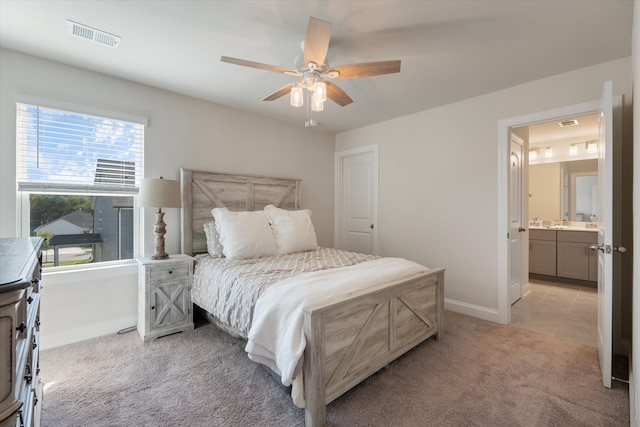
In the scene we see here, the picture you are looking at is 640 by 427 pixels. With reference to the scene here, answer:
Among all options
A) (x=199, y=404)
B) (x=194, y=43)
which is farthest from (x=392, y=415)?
(x=194, y=43)

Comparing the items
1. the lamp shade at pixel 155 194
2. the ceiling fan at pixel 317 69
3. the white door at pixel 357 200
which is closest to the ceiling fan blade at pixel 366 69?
the ceiling fan at pixel 317 69

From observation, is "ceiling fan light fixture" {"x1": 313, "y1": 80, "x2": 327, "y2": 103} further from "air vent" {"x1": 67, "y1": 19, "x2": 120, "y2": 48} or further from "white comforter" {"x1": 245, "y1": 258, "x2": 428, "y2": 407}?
"air vent" {"x1": 67, "y1": 19, "x2": 120, "y2": 48}

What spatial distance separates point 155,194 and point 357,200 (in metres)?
2.88

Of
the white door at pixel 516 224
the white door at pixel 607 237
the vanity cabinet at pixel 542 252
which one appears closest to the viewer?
the white door at pixel 607 237

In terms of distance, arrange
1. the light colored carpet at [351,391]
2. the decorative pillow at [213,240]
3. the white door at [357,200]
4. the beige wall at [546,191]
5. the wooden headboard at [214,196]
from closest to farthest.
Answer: the light colored carpet at [351,391], the decorative pillow at [213,240], the wooden headboard at [214,196], the white door at [357,200], the beige wall at [546,191]

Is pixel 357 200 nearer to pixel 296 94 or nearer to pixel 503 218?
pixel 503 218

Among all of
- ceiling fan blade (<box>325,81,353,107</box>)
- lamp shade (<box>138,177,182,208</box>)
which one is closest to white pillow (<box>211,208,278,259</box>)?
lamp shade (<box>138,177,182,208</box>)

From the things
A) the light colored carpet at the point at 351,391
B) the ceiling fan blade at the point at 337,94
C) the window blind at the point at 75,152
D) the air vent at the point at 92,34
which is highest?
the air vent at the point at 92,34

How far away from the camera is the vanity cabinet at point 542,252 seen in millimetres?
4758

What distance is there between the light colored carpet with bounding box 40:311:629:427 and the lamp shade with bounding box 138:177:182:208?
127 centimetres

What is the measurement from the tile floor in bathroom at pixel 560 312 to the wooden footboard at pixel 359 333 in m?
1.42

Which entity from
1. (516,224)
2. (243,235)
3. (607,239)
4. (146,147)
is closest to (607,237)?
(607,239)

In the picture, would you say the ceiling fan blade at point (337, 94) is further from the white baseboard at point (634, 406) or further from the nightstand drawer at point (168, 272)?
the white baseboard at point (634, 406)

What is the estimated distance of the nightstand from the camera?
2.62 m
